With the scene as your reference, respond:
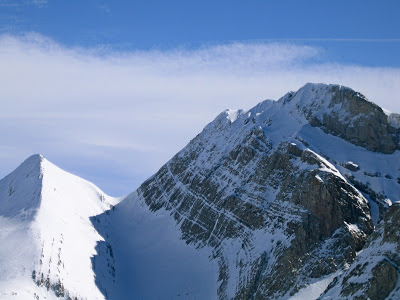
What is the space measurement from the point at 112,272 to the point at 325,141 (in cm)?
6427

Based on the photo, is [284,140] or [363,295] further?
[284,140]

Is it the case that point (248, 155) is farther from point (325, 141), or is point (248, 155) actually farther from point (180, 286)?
point (180, 286)

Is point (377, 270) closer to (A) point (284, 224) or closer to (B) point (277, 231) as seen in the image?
(A) point (284, 224)

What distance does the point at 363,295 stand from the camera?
12688cm

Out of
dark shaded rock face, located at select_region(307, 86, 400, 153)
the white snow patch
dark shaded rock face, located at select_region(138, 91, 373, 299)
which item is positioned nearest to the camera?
the white snow patch

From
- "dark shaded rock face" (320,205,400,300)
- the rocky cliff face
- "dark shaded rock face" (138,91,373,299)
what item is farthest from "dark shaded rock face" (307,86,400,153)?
"dark shaded rock face" (320,205,400,300)

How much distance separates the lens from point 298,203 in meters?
170

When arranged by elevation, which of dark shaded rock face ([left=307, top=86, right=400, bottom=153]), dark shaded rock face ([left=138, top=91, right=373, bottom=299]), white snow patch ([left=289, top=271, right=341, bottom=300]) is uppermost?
dark shaded rock face ([left=307, top=86, right=400, bottom=153])

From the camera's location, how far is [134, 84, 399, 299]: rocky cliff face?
6220 inches

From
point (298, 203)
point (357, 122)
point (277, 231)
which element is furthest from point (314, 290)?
point (357, 122)

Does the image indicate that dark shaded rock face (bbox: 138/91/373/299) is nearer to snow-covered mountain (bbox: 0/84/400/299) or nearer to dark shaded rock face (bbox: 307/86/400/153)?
snow-covered mountain (bbox: 0/84/400/299)

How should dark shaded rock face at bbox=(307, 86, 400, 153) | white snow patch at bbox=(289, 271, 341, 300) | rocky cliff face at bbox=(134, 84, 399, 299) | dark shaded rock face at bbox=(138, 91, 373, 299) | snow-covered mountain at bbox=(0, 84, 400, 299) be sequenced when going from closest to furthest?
white snow patch at bbox=(289, 271, 341, 300), dark shaded rock face at bbox=(138, 91, 373, 299), snow-covered mountain at bbox=(0, 84, 400, 299), rocky cliff face at bbox=(134, 84, 399, 299), dark shaded rock face at bbox=(307, 86, 400, 153)

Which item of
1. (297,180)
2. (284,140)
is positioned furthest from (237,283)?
(284,140)

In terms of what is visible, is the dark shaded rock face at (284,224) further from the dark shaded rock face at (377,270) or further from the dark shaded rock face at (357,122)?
the dark shaded rock face at (377,270)
